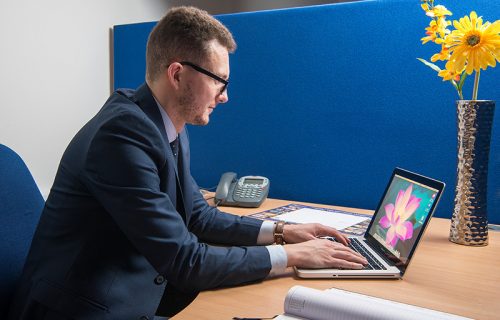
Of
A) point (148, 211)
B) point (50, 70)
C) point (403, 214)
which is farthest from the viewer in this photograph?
point (50, 70)

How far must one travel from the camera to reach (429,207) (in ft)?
3.22

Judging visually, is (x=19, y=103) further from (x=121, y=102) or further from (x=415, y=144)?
(x=415, y=144)

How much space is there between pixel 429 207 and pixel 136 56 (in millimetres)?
1465

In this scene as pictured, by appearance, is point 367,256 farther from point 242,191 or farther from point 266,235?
point 242,191

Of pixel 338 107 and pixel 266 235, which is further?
pixel 338 107

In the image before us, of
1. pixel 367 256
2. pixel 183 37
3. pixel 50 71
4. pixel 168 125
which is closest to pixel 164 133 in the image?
pixel 168 125

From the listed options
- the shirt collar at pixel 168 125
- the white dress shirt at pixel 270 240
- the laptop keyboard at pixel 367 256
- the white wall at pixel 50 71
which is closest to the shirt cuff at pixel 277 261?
the white dress shirt at pixel 270 240

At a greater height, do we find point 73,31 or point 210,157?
point 73,31

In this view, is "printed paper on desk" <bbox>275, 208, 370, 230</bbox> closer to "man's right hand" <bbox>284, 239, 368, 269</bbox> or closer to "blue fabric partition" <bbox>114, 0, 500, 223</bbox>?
"blue fabric partition" <bbox>114, 0, 500, 223</bbox>

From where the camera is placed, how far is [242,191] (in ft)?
5.26

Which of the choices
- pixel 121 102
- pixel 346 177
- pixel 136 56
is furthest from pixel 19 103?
pixel 346 177

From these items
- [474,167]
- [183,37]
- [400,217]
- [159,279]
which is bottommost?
[159,279]

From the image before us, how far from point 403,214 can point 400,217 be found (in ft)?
0.04

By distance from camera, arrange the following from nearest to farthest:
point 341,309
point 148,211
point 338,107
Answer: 1. point 341,309
2. point 148,211
3. point 338,107
